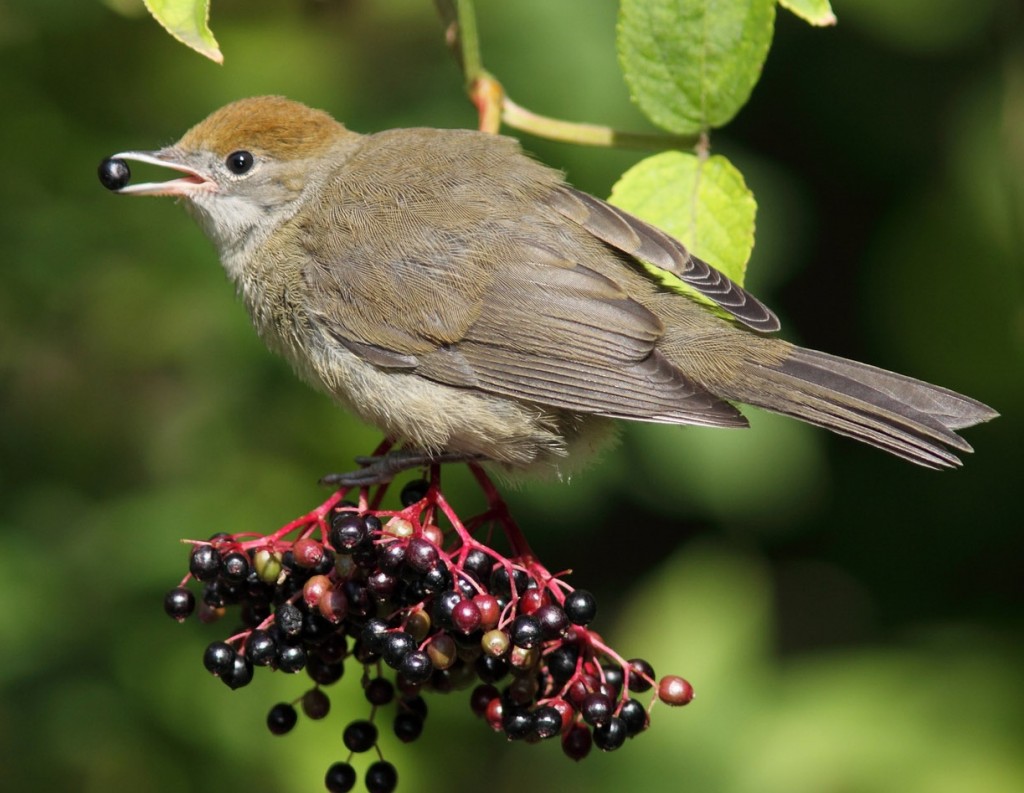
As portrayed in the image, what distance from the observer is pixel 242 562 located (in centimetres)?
291

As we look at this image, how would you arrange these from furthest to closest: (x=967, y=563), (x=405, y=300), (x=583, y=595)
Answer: (x=967, y=563) → (x=405, y=300) → (x=583, y=595)

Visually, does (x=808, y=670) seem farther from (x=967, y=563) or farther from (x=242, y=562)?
(x=242, y=562)

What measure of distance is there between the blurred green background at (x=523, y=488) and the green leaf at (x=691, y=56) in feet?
→ 4.67

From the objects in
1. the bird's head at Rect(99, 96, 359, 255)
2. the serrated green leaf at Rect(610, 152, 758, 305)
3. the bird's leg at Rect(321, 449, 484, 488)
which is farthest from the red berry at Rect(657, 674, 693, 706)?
the bird's head at Rect(99, 96, 359, 255)

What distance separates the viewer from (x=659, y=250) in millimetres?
3520

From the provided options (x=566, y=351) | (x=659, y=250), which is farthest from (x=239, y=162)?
(x=659, y=250)

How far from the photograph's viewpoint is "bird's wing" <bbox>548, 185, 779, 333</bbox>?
3.40 m

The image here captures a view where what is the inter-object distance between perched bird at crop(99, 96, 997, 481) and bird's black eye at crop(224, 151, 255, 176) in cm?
7

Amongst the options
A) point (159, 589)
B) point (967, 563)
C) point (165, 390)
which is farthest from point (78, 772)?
point (967, 563)

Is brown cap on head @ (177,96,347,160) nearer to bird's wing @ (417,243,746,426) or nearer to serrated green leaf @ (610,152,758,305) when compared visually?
bird's wing @ (417,243,746,426)

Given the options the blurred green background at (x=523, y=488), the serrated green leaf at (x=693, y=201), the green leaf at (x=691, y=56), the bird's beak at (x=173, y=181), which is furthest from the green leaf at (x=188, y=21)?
the blurred green background at (x=523, y=488)

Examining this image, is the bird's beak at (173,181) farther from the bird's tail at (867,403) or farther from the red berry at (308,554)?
the bird's tail at (867,403)

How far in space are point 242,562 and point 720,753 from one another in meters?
2.15

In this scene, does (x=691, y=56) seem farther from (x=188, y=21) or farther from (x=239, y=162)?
(x=239, y=162)
